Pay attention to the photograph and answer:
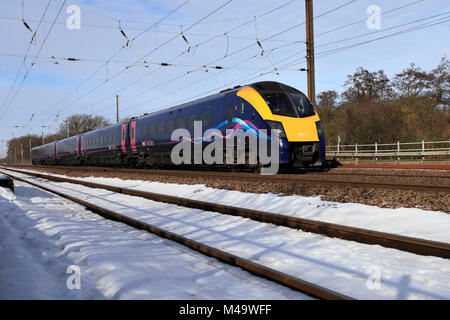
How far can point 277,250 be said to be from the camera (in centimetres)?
476

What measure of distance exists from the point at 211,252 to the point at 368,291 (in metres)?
1.83

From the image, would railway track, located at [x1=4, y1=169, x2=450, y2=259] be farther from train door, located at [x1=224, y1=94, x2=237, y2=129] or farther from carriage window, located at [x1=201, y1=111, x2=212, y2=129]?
carriage window, located at [x1=201, y1=111, x2=212, y2=129]

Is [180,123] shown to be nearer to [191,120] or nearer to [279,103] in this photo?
[191,120]

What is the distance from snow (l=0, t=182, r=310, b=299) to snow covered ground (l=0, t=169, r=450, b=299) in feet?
0.06

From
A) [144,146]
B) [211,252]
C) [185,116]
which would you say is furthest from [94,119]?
[211,252]

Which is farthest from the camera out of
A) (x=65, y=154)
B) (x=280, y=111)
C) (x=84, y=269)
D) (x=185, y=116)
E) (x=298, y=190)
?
(x=65, y=154)

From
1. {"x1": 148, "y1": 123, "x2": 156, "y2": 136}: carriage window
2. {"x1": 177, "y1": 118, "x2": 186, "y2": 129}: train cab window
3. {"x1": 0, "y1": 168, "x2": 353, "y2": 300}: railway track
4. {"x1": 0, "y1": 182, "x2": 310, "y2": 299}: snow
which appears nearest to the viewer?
{"x1": 0, "y1": 168, "x2": 353, "y2": 300}: railway track

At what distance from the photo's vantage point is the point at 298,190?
29.5ft

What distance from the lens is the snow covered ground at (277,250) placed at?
3.35 m

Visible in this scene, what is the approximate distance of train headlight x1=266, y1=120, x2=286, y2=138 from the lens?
11.6 m

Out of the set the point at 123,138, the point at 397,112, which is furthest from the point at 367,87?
the point at 123,138

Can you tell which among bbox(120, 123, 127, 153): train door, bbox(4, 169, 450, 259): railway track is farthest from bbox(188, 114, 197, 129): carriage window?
bbox(120, 123, 127, 153): train door
